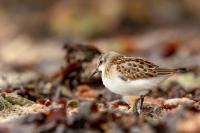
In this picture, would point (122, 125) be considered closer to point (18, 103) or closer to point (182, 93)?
point (18, 103)

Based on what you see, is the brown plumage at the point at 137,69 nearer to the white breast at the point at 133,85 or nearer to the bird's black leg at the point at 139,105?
the white breast at the point at 133,85

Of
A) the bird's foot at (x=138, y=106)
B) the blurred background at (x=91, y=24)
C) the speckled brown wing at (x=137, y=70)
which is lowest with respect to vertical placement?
the bird's foot at (x=138, y=106)

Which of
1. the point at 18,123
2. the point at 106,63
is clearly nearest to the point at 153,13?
the point at 106,63

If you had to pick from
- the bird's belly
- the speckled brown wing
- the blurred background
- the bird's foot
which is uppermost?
the blurred background

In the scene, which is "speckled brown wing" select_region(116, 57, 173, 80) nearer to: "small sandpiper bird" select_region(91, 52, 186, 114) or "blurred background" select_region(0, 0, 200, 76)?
"small sandpiper bird" select_region(91, 52, 186, 114)

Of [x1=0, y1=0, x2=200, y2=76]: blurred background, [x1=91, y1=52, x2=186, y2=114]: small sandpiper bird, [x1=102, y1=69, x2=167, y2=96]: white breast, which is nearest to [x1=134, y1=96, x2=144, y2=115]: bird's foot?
[x1=91, y1=52, x2=186, y2=114]: small sandpiper bird

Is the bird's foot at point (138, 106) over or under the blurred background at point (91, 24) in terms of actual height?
under

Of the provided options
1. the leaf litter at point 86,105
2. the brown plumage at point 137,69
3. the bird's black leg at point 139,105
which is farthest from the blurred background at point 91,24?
the bird's black leg at point 139,105
